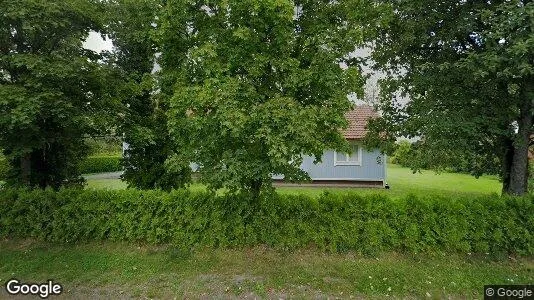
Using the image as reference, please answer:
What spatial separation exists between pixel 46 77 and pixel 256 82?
4055 mm

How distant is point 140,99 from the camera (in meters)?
9.09

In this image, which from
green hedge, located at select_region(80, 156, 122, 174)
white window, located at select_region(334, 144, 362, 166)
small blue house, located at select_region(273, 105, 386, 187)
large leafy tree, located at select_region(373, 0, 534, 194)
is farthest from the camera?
green hedge, located at select_region(80, 156, 122, 174)

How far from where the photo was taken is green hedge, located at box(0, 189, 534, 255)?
6.38 m

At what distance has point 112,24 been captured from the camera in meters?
7.94

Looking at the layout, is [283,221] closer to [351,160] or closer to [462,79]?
[462,79]

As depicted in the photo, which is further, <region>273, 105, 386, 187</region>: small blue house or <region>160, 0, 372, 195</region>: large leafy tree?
<region>273, 105, 386, 187</region>: small blue house

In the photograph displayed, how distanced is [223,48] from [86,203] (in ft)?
14.4

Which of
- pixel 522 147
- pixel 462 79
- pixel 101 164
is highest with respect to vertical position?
pixel 462 79

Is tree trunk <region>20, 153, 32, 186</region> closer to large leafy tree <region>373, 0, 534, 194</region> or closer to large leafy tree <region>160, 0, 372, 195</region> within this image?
large leafy tree <region>160, 0, 372, 195</region>

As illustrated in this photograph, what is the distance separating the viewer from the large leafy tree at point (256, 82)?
5105mm

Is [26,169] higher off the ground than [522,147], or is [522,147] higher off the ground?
[522,147]

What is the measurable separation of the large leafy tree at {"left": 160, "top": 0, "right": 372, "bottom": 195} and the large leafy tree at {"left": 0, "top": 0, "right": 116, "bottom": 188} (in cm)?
211

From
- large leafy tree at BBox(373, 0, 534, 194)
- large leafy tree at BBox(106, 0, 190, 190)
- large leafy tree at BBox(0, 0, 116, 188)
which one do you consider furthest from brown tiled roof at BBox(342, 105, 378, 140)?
large leafy tree at BBox(0, 0, 116, 188)

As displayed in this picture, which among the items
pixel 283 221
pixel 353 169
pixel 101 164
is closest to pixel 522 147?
pixel 283 221
